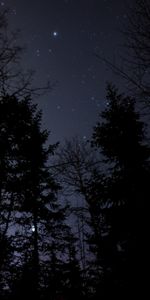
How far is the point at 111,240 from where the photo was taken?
37.9ft

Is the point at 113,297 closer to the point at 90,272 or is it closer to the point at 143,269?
the point at 143,269

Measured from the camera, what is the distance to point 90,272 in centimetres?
1330

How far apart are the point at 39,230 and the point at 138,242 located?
20.1 feet

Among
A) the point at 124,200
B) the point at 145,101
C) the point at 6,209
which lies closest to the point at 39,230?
the point at 6,209

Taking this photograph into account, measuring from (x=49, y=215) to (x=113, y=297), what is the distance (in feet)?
20.6

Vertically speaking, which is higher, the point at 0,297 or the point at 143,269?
the point at 143,269

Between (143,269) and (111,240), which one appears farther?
(111,240)

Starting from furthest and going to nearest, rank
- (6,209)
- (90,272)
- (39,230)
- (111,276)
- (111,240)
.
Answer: (39,230)
(90,272)
(111,240)
(6,209)
(111,276)

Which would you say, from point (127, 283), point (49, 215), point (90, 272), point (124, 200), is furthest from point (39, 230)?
point (127, 283)

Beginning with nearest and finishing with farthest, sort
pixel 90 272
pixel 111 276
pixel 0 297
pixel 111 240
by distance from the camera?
pixel 0 297
pixel 111 276
pixel 111 240
pixel 90 272

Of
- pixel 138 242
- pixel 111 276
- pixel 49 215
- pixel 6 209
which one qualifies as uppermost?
pixel 49 215

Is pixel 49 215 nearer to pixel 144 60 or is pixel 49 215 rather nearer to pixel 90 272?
pixel 90 272

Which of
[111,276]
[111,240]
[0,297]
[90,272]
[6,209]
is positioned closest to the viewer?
[0,297]

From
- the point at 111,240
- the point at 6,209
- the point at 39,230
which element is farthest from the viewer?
the point at 39,230
